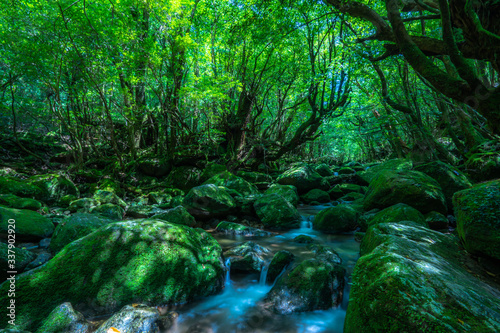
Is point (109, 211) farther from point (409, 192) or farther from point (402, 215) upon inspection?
point (409, 192)

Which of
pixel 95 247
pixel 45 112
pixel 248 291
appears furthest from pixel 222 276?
pixel 45 112

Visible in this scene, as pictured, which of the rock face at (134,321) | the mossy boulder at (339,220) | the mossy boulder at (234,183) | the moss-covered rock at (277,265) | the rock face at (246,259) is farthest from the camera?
the mossy boulder at (234,183)

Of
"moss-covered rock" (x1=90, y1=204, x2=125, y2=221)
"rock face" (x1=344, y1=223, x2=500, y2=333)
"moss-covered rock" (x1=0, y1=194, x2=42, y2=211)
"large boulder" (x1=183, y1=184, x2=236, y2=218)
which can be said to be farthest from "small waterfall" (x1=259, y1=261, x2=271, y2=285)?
"moss-covered rock" (x1=0, y1=194, x2=42, y2=211)

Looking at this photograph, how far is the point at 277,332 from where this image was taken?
3.12 meters

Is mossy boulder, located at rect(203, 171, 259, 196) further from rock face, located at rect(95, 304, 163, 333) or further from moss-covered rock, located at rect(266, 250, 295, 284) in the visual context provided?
rock face, located at rect(95, 304, 163, 333)

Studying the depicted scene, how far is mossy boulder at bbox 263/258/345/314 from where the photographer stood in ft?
11.4

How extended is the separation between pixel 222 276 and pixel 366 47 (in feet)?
26.8

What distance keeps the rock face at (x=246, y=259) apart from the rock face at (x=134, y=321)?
78.2 inches

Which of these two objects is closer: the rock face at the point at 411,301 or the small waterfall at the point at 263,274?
the rock face at the point at 411,301

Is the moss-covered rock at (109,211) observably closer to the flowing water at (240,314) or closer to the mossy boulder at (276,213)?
the mossy boulder at (276,213)

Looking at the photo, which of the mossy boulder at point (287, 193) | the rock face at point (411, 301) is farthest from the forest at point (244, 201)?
the mossy boulder at point (287, 193)

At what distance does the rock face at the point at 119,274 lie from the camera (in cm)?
299

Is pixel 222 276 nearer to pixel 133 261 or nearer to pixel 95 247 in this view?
pixel 133 261

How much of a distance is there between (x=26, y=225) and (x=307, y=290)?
684 cm
